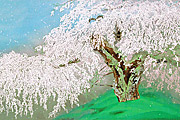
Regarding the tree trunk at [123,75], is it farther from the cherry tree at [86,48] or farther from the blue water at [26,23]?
the blue water at [26,23]

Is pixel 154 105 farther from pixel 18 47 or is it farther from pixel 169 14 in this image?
pixel 18 47

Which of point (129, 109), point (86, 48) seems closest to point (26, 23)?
point (86, 48)

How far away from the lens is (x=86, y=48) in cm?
232

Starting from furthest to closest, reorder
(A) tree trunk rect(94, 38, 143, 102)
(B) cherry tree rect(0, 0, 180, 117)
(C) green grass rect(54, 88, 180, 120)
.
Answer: (A) tree trunk rect(94, 38, 143, 102) → (C) green grass rect(54, 88, 180, 120) → (B) cherry tree rect(0, 0, 180, 117)

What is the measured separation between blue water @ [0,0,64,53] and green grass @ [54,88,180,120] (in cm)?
112

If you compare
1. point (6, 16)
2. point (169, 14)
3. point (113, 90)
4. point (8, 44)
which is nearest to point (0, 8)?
point (6, 16)

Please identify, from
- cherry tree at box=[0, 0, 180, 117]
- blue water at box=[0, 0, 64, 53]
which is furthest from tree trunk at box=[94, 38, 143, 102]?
blue water at box=[0, 0, 64, 53]

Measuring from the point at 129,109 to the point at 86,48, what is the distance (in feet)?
3.24

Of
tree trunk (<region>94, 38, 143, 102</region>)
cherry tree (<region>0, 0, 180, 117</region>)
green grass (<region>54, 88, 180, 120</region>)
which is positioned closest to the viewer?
cherry tree (<region>0, 0, 180, 117</region>)

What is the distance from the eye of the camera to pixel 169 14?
2193 mm

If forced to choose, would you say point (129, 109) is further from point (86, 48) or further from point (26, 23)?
point (26, 23)

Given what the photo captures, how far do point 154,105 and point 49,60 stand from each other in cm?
151

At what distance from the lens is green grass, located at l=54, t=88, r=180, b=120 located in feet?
8.05

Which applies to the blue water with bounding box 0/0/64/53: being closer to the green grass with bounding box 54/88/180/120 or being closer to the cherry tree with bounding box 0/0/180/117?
the cherry tree with bounding box 0/0/180/117
